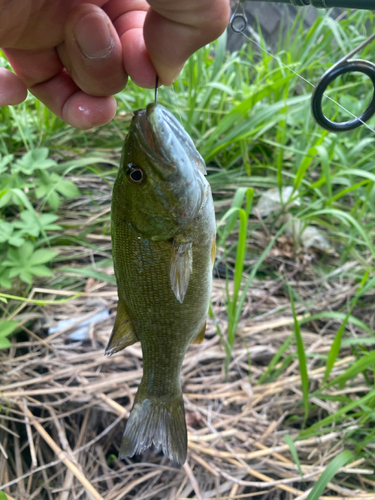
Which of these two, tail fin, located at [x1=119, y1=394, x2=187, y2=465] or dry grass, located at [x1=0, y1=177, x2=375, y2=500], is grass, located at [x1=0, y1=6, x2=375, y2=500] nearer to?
dry grass, located at [x1=0, y1=177, x2=375, y2=500]

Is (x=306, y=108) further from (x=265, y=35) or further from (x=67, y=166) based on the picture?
(x=265, y=35)

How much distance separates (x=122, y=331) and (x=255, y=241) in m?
1.46

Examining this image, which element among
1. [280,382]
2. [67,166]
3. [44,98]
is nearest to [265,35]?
[67,166]

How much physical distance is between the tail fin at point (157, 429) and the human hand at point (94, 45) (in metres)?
1.03

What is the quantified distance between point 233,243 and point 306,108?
3.66 feet

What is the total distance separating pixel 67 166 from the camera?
232 centimetres

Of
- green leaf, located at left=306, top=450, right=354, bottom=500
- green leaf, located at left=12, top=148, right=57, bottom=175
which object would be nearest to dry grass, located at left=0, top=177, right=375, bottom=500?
green leaf, located at left=306, top=450, right=354, bottom=500

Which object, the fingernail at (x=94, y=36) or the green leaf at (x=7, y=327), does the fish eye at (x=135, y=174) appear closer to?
the fingernail at (x=94, y=36)

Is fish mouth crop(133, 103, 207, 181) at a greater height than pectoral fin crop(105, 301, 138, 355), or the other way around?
fish mouth crop(133, 103, 207, 181)

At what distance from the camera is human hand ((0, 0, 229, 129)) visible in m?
0.90

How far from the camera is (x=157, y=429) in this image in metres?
1.22

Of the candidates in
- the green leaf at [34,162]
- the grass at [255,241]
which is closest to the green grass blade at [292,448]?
the grass at [255,241]

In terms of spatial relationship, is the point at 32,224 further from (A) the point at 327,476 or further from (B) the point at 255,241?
(A) the point at 327,476

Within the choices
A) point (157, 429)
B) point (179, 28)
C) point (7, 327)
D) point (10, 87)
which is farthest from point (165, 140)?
point (7, 327)
